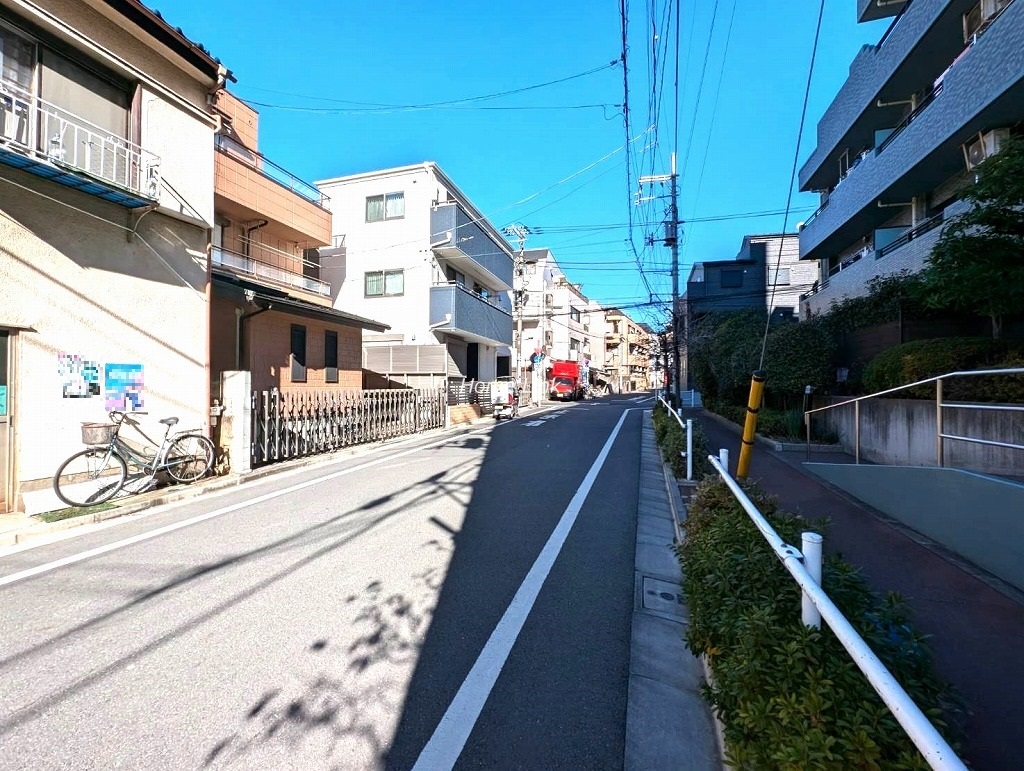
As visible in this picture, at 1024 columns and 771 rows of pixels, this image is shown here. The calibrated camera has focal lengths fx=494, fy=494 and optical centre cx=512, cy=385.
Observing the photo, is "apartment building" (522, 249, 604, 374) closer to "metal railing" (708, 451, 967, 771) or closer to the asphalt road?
the asphalt road

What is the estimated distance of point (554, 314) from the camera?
136 ft

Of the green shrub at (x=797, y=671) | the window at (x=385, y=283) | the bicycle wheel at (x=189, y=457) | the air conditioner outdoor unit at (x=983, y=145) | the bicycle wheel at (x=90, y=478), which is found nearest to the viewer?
the green shrub at (x=797, y=671)

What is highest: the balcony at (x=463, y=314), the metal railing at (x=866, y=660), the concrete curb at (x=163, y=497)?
the balcony at (x=463, y=314)

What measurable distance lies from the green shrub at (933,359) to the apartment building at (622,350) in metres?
62.3

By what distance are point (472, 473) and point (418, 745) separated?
684 cm

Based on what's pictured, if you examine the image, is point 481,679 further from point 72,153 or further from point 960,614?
point 72,153

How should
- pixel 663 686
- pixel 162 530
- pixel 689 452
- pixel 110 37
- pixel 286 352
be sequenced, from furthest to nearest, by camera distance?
pixel 286 352, pixel 689 452, pixel 110 37, pixel 162 530, pixel 663 686

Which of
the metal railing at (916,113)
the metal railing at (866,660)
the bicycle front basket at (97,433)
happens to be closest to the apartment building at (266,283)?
the bicycle front basket at (97,433)

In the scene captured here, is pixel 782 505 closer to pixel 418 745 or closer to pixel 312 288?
pixel 418 745

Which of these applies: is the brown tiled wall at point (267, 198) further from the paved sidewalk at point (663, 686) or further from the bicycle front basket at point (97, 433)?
the paved sidewalk at point (663, 686)

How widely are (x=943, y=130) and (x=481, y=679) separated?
44.6 ft

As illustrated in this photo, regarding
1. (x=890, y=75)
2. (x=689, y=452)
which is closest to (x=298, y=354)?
(x=689, y=452)

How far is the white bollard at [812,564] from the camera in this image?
6.15 feet

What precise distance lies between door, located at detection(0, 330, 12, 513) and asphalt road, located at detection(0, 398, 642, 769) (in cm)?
159
